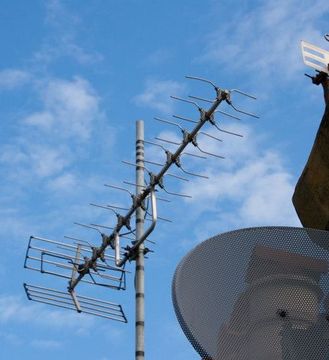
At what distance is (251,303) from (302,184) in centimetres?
419

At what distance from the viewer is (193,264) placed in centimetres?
780

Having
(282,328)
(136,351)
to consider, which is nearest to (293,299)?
(282,328)

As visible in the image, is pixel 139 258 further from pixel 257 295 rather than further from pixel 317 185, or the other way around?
pixel 257 295

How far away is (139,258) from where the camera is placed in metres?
11.0

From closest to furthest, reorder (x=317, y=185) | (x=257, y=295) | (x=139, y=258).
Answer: (x=257, y=295)
(x=139, y=258)
(x=317, y=185)

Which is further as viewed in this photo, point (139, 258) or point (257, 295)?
point (139, 258)

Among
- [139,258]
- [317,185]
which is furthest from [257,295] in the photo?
[317,185]

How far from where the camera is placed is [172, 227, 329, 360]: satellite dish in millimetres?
7297

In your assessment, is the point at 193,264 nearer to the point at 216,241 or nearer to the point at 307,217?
the point at 216,241

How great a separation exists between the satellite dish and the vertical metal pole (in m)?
2.53

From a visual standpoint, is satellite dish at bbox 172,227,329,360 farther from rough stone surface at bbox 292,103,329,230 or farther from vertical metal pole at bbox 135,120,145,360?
rough stone surface at bbox 292,103,329,230

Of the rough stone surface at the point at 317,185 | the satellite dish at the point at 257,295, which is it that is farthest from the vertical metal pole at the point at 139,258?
the satellite dish at the point at 257,295

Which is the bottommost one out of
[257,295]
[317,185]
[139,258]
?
[257,295]

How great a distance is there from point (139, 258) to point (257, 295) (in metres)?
3.50
